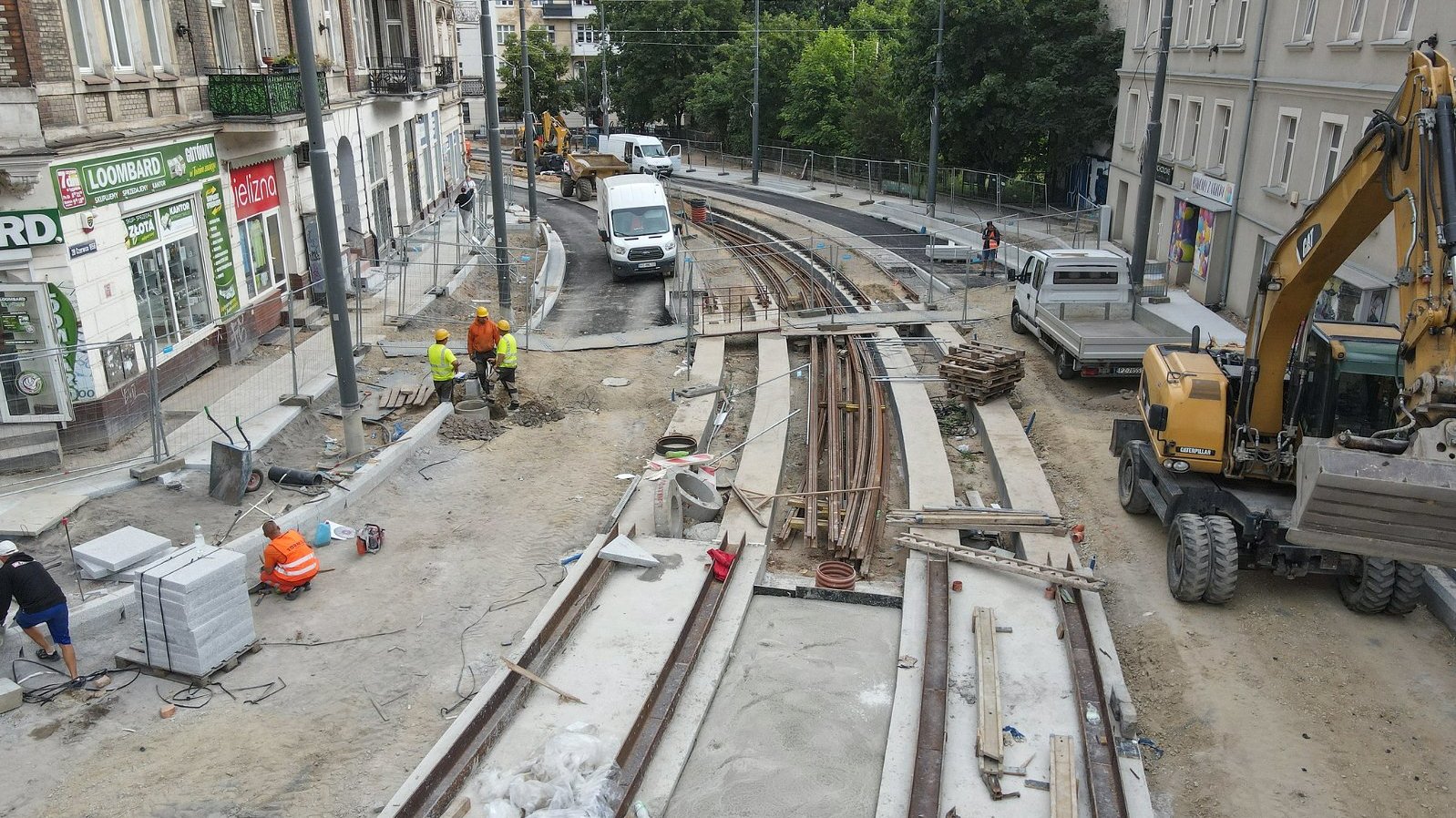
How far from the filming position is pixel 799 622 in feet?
33.8

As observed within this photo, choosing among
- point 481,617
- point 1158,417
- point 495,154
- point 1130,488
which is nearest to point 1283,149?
point 1130,488

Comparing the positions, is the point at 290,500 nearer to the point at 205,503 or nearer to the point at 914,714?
the point at 205,503

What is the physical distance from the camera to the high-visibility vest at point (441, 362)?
603 inches

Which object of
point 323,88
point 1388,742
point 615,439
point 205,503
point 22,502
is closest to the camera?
point 1388,742

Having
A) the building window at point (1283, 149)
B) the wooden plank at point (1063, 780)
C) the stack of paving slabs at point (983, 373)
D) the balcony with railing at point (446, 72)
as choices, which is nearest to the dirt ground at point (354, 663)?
the wooden plank at point (1063, 780)

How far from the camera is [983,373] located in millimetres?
16391

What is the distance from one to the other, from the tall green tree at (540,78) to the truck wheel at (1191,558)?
6326 centimetres

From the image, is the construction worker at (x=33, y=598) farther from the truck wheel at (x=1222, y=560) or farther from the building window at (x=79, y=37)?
the truck wheel at (x=1222, y=560)

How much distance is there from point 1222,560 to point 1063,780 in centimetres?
373

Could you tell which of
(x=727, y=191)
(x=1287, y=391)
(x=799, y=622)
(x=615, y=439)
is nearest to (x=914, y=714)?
(x=799, y=622)

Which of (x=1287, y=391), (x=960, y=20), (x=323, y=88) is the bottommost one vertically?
(x=1287, y=391)

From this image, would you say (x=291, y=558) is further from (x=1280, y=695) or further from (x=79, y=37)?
(x=1280, y=695)

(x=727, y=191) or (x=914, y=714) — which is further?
(x=727, y=191)

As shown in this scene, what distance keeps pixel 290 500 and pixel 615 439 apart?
4.73m
